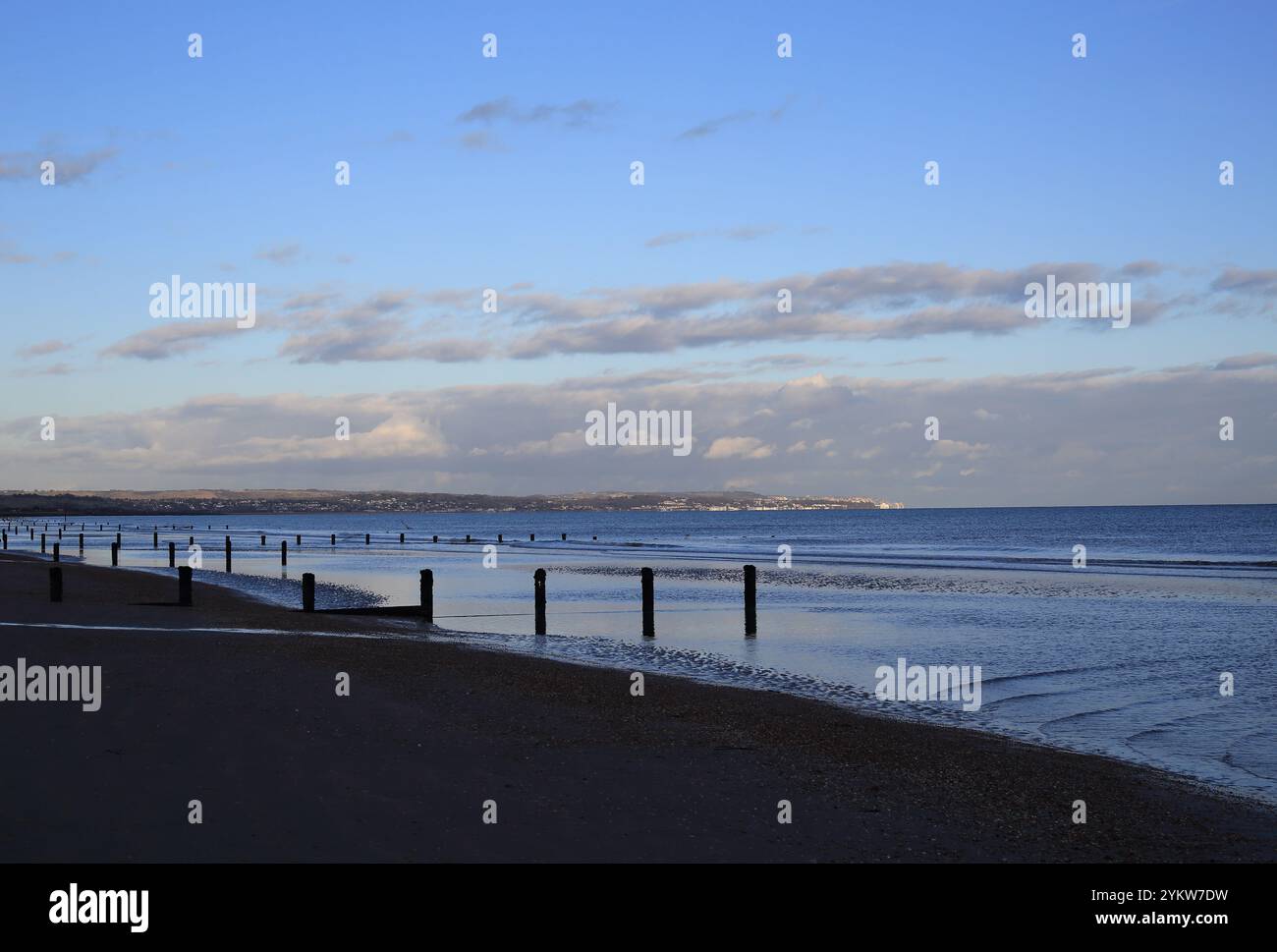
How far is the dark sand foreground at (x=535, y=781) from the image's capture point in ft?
25.4

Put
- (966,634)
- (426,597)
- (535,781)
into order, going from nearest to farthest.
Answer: (535,781) → (966,634) → (426,597)

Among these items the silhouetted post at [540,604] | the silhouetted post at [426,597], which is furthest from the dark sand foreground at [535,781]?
the silhouetted post at [426,597]

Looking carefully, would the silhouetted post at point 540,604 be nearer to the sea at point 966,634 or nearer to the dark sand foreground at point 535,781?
the sea at point 966,634

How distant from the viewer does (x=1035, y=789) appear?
10.1m

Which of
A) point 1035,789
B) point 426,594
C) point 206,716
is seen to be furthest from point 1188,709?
point 426,594

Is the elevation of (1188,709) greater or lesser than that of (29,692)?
lesser

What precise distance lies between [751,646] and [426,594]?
8.94 m

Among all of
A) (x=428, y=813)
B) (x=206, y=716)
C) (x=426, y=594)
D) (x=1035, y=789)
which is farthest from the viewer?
(x=426, y=594)

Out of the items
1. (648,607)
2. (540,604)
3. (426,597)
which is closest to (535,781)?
(540,604)

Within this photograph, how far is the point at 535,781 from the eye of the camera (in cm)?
967

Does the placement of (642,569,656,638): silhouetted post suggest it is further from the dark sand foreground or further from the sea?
the dark sand foreground

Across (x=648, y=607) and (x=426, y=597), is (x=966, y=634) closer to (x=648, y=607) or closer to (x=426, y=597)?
(x=648, y=607)
